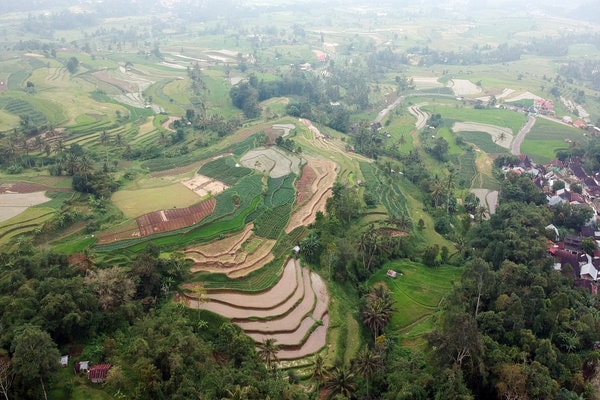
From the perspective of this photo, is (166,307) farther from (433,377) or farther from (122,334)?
(433,377)

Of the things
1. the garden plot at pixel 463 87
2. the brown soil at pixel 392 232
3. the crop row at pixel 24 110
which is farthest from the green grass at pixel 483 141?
the crop row at pixel 24 110

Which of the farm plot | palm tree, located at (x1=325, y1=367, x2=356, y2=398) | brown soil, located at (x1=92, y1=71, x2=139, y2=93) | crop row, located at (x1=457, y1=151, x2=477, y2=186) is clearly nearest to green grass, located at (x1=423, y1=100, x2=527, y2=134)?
crop row, located at (x1=457, y1=151, x2=477, y2=186)

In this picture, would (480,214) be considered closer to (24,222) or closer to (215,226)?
(215,226)

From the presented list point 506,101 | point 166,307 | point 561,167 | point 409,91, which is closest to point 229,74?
point 409,91

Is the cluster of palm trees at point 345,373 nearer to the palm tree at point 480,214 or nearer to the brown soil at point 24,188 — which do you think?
the palm tree at point 480,214

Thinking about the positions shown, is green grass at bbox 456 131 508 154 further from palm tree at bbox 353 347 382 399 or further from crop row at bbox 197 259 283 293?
palm tree at bbox 353 347 382 399

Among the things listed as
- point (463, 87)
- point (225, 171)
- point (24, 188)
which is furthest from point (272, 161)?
point (463, 87)
